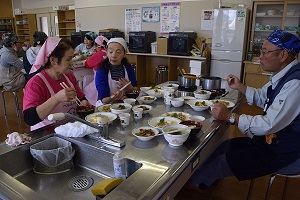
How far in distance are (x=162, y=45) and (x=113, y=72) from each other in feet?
11.9

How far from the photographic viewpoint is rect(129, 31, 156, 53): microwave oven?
19.9 feet

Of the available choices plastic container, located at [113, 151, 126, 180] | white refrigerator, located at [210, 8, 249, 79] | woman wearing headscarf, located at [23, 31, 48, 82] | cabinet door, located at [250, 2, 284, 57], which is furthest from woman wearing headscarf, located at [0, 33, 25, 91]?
cabinet door, located at [250, 2, 284, 57]

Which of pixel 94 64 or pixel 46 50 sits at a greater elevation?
pixel 46 50

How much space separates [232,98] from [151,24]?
492 centimetres

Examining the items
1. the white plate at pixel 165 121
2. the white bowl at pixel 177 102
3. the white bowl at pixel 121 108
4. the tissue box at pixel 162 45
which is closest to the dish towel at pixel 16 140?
the white bowl at pixel 121 108

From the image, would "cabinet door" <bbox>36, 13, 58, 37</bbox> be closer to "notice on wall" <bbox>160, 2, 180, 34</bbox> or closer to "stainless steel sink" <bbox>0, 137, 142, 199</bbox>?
"notice on wall" <bbox>160, 2, 180, 34</bbox>

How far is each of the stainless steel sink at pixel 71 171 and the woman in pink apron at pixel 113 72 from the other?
3.43ft

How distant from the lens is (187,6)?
5.87m

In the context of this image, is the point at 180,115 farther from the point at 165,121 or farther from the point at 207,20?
the point at 207,20

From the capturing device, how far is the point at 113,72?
8.05 ft

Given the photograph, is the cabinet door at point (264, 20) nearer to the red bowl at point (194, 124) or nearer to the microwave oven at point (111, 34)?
the microwave oven at point (111, 34)

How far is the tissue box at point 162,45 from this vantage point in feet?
18.9

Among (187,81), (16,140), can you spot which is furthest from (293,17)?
(16,140)

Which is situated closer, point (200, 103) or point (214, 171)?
point (214, 171)
